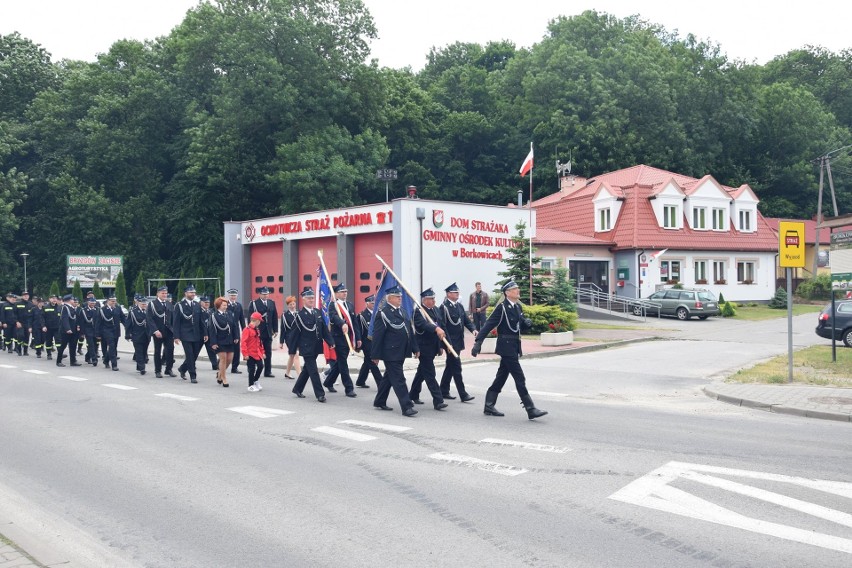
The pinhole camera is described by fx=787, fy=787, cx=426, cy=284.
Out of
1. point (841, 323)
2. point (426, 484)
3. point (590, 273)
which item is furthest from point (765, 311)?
point (426, 484)

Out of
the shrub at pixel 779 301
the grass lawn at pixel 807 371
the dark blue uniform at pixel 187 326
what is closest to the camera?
the grass lawn at pixel 807 371

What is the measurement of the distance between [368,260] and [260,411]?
764 inches

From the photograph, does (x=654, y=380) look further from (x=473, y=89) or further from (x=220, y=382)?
(x=473, y=89)

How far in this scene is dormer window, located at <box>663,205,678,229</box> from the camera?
43.0m

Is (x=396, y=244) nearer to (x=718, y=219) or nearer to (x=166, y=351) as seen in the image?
(x=166, y=351)

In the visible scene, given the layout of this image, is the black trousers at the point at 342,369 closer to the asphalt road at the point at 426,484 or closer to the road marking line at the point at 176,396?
the asphalt road at the point at 426,484

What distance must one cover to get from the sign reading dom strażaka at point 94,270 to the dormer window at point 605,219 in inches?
1127

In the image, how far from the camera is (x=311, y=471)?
801cm

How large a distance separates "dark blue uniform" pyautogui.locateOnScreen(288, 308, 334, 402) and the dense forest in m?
32.7

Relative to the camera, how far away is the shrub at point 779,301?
1679 inches

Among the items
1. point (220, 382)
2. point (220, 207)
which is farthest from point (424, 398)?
point (220, 207)

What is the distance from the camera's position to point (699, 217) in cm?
4444

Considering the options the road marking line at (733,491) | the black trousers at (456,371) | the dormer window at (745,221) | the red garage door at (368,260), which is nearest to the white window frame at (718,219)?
the dormer window at (745,221)

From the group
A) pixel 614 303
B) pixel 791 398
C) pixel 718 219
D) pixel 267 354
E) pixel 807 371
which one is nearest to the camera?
pixel 791 398
